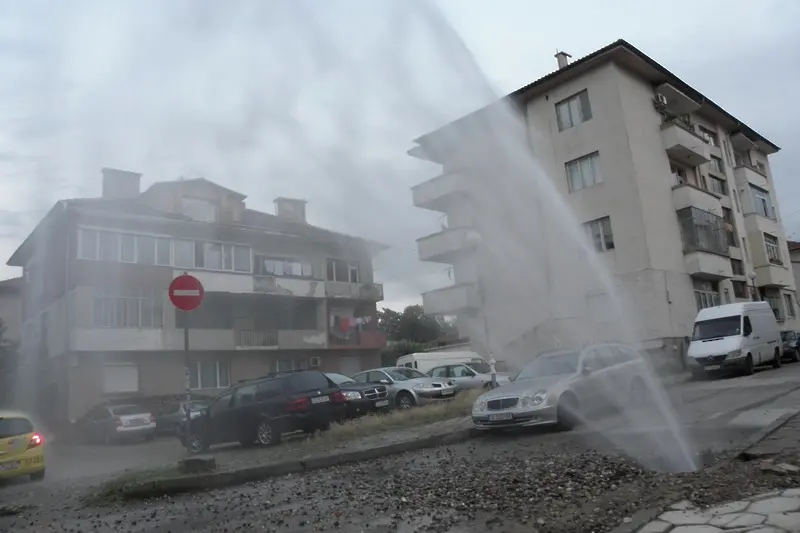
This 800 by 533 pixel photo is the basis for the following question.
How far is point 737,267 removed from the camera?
119 feet

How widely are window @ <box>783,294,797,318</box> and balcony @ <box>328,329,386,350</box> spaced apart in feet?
82.6

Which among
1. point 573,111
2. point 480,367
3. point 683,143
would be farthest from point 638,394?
point 683,143

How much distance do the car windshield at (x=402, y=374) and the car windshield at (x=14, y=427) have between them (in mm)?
10860

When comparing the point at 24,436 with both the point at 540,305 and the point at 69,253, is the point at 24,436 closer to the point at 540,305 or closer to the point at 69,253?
the point at 540,305

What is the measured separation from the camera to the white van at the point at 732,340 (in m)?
22.6

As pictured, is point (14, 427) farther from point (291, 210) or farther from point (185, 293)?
point (291, 210)

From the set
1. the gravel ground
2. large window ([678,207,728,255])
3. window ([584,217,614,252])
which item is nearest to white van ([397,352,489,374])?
window ([584,217,614,252])

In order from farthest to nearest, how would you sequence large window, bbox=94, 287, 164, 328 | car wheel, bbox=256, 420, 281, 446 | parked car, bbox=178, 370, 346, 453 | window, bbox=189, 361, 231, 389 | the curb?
1. window, bbox=189, 361, 231, 389
2. large window, bbox=94, 287, 164, 328
3. parked car, bbox=178, 370, 346, 453
4. car wheel, bbox=256, 420, 281, 446
5. the curb

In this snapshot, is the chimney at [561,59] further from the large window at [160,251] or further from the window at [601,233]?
the large window at [160,251]

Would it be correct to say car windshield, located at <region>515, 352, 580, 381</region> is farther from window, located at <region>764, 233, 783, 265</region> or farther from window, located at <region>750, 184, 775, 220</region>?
window, located at <region>750, 184, 775, 220</region>

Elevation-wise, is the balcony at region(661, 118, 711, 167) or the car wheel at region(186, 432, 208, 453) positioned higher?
the balcony at region(661, 118, 711, 167)

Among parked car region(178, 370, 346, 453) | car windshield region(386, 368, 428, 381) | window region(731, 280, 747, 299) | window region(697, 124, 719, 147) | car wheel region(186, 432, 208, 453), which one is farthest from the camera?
window region(697, 124, 719, 147)

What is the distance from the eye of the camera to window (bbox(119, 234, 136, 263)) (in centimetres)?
3017

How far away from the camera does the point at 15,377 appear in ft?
104
